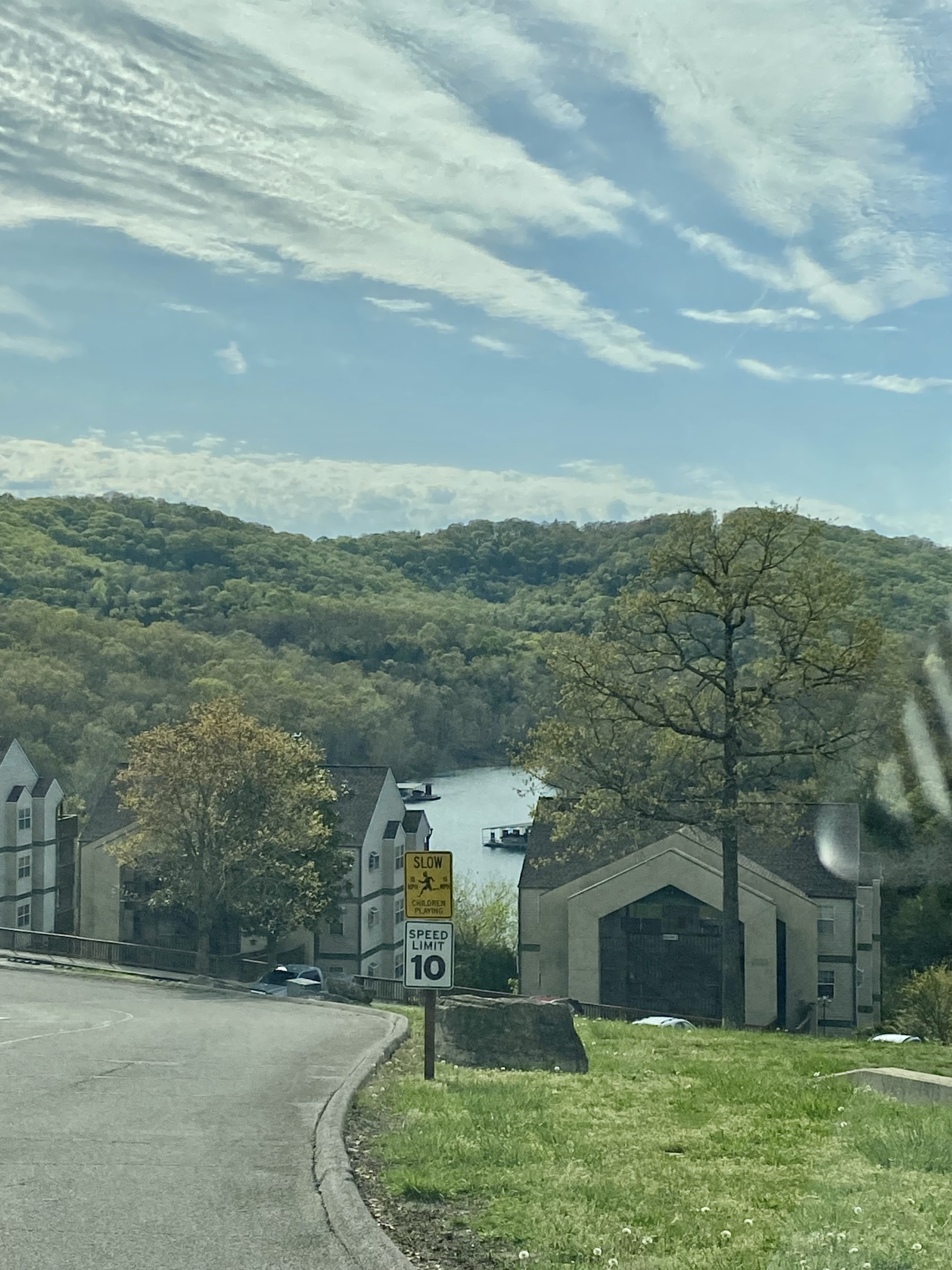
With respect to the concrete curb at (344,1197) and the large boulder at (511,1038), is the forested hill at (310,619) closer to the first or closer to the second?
the large boulder at (511,1038)

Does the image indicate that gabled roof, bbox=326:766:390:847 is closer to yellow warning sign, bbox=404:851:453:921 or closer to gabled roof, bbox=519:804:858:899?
Answer: gabled roof, bbox=519:804:858:899

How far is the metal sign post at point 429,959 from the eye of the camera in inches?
520

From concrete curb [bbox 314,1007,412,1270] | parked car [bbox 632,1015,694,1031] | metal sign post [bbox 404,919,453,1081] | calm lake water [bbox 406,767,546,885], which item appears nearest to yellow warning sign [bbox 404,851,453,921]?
metal sign post [bbox 404,919,453,1081]

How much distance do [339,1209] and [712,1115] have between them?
4.40 metres

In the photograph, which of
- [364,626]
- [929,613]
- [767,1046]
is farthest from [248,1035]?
[364,626]

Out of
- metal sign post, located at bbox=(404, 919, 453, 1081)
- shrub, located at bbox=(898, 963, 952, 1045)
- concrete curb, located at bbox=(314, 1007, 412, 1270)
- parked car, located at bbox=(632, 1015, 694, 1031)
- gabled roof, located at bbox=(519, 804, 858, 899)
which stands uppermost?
metal sign post, located at bbox=(404, 919, 453, 1081)

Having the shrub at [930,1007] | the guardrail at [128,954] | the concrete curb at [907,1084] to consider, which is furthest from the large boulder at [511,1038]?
the guardrail at [128,954]

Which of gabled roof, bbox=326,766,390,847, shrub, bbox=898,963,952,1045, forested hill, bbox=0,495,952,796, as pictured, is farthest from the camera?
forested hill, bbox=0,495,952,796

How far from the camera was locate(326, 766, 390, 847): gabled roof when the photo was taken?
54.5 m

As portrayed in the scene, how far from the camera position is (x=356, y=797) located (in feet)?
185

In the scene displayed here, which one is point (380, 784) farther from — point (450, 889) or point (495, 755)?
point (495, 755)

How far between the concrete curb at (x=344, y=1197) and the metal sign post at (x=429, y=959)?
99cm

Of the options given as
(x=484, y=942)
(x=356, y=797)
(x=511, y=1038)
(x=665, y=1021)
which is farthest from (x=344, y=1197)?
(x=356, y=797)

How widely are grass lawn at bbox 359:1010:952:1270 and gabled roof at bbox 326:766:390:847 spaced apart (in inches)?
1583
